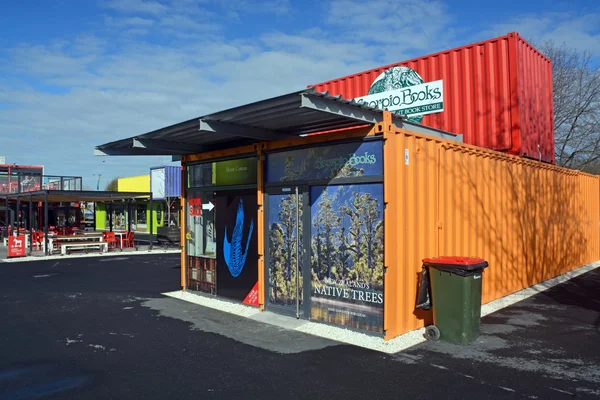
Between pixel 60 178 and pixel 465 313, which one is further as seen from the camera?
pixel 60 178

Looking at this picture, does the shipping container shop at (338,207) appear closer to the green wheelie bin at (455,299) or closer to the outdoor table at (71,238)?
the green wheelie bin at (455,299)

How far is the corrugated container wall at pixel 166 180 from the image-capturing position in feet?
116

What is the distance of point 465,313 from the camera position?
6.27 metres

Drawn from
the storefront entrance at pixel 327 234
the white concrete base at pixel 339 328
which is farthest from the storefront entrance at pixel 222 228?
the storefront entrance at pixel 327 234

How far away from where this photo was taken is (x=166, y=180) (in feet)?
117

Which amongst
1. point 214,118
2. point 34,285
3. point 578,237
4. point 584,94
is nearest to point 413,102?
point 214,118

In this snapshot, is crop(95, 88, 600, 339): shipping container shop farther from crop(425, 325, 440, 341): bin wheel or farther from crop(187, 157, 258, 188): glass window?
crop(425, 325, 440, 341): bin wheel

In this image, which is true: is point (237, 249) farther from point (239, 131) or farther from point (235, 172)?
point (239, 131)

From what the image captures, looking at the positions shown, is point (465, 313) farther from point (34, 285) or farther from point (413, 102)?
point (34, 285)

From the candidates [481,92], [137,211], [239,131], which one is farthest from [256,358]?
[137,211]

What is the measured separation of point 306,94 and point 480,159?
4425 millimetres

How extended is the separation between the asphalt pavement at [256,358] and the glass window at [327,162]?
249 centimetres

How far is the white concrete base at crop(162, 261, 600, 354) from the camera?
20.9 ft

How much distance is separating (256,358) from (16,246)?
54.7 feet
